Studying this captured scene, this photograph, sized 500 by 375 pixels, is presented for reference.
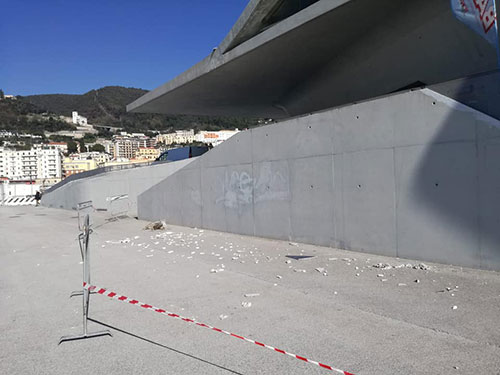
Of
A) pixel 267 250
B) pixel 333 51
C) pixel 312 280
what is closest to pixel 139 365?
pixel 312 280

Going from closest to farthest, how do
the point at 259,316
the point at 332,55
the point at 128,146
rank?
1. the point at 259,316
2. the point at 332,55
3. the point at 128,146

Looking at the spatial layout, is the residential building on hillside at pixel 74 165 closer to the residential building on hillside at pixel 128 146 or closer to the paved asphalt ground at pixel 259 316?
the residential building on hillside at pixel 128 146

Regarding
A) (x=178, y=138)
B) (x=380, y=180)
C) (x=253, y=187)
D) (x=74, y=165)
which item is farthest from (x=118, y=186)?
(x=178, y=138)

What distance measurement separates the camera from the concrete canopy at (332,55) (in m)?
11.5

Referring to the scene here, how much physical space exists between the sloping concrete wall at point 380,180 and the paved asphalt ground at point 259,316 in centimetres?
59

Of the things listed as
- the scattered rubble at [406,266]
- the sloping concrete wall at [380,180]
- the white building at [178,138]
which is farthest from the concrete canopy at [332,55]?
the white building at [178,138]

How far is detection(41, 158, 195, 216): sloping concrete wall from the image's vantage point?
74.2 feet

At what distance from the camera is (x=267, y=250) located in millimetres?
10430

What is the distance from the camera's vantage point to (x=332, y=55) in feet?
52.2

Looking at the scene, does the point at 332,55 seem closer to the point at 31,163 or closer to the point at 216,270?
the point at 216,270

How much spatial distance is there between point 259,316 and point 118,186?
23139 mm

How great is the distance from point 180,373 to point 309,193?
24.9 feet

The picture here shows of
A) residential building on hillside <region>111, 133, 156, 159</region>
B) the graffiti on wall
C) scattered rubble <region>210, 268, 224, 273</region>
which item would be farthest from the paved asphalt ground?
residential building on hillside <region>111, 133, 156, 159</region>

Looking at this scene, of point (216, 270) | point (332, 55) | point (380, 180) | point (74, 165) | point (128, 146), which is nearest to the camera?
point (216, 270)
